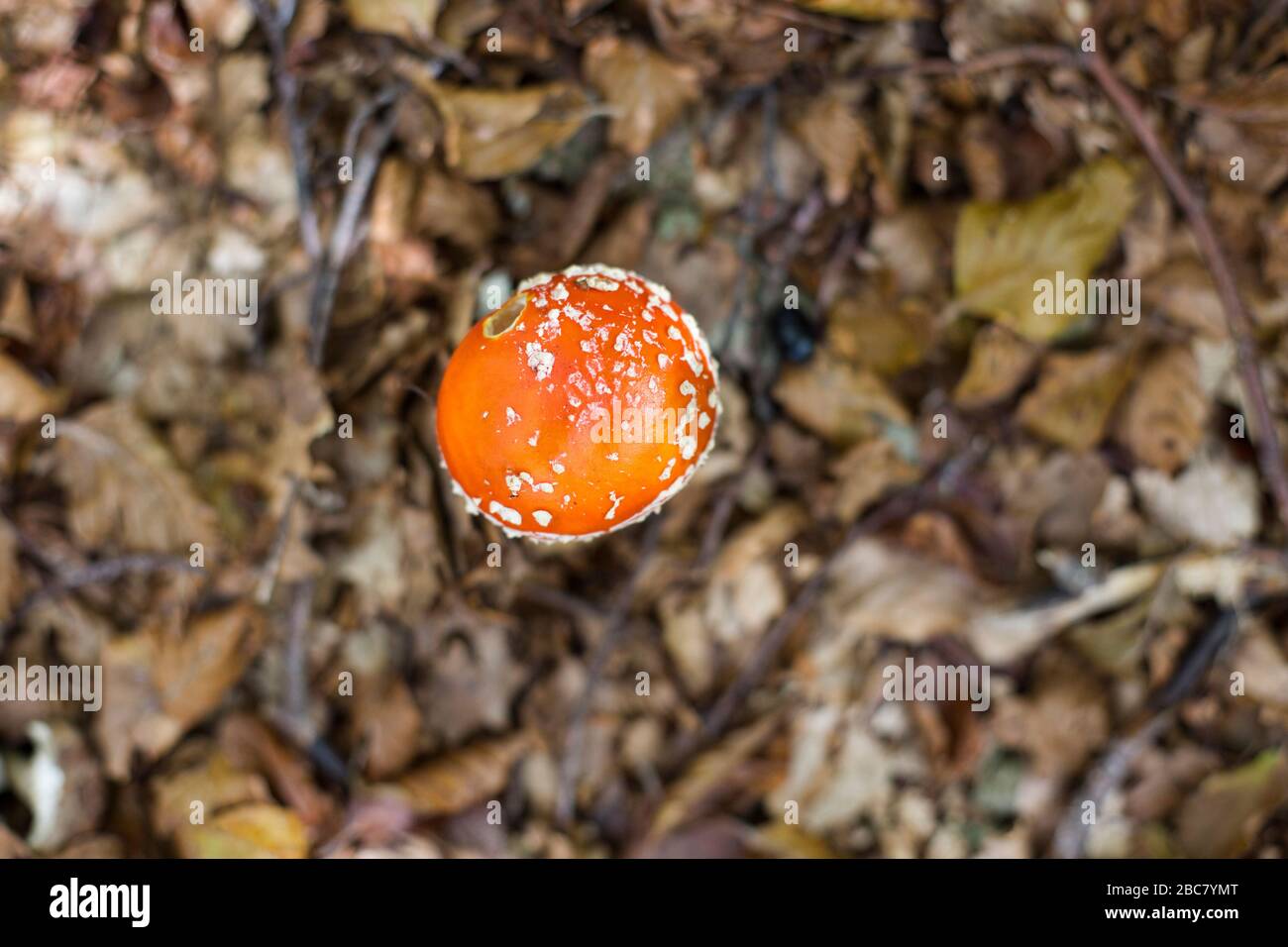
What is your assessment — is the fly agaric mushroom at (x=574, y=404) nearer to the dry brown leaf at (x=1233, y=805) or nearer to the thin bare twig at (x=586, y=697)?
the thin bare twig at (x=586, y=697)

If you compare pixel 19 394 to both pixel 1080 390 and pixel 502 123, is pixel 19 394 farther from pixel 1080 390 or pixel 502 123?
pixel 1080 390

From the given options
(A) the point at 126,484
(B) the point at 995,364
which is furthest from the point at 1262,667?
(A) the point at 126,484

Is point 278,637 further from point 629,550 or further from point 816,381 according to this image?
point 816,381

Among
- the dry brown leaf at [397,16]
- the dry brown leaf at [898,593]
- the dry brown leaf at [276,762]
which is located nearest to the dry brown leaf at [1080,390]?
the dry brown leaf at [898,593]

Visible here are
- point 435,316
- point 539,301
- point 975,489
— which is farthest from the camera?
point 975,489

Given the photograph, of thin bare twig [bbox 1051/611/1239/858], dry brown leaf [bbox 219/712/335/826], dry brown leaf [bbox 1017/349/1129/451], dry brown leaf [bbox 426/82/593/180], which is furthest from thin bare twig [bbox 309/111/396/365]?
thin bare twig [bbox 1051/611/1239/858]
